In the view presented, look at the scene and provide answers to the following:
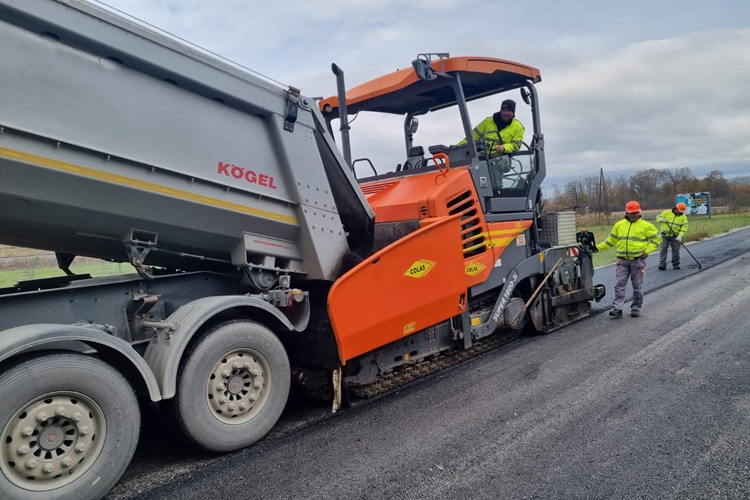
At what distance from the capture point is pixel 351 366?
13.4 feet

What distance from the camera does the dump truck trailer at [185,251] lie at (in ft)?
8.53

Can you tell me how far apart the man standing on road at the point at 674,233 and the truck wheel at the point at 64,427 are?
12.1 m

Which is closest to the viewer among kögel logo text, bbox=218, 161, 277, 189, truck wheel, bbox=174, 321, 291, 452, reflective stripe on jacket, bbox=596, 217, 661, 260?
truck wheel, bbox=174, 321, 291, 452

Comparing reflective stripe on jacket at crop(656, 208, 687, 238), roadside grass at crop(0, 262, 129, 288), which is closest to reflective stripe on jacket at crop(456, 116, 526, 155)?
roadside grass at crop(0, 262, 129, 288)

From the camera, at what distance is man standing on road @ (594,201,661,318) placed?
7367 mm

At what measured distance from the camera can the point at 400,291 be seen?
13.4ft

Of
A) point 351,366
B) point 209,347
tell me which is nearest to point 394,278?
point 351,366

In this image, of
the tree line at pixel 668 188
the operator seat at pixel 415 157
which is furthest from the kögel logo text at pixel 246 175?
the tree line at pixel 668 188

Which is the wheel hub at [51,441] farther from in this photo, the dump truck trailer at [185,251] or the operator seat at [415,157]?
the operator seat at [415,157]

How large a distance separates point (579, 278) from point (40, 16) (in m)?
6.43

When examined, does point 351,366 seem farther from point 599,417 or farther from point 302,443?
point 599,417

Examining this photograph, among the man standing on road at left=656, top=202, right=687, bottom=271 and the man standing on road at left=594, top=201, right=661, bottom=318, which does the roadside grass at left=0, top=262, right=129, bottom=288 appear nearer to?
the man standing on road at left=594, top=201, right=661, bottom=318

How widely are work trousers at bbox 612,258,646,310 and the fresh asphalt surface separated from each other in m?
1.81

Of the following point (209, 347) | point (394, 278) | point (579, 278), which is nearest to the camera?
point (209, 347)
